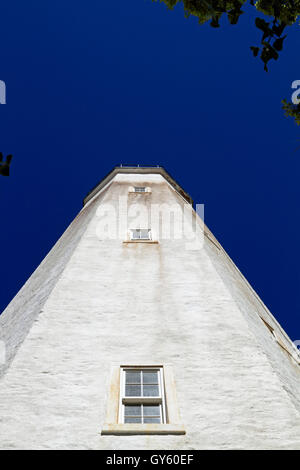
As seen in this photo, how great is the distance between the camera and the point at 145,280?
1255 centimetres

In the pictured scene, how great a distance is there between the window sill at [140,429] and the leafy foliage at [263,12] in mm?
5700

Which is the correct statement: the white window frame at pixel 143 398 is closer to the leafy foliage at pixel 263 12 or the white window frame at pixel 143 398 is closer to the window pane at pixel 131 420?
the window pane at pixel 131 420

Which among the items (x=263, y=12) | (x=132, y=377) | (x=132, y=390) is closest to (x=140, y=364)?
(x=132, y=377)

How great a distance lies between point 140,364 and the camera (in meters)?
9.12

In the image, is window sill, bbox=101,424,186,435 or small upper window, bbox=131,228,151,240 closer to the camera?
window sill, bbox=101,424,186,435

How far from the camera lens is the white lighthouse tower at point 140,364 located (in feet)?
23.5

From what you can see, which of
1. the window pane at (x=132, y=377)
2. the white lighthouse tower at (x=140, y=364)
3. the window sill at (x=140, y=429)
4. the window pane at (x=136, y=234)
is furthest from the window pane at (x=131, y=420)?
the window pane at (x=136, y=234)

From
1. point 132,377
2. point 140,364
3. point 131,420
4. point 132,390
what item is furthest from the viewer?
point 140,364

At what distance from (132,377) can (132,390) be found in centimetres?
31

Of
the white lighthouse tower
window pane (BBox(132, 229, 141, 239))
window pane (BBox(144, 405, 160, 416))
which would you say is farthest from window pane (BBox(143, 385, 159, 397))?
window pane (BBox(132, 229, 141, 239))

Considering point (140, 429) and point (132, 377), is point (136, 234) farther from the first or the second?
point (140, 429)

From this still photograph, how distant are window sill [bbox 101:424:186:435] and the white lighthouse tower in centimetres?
2

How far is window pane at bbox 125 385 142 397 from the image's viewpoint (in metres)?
8.55

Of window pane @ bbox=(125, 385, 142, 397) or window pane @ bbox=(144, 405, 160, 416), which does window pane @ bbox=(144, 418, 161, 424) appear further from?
window pane @ bbox=(125, 385, 142, 397)
